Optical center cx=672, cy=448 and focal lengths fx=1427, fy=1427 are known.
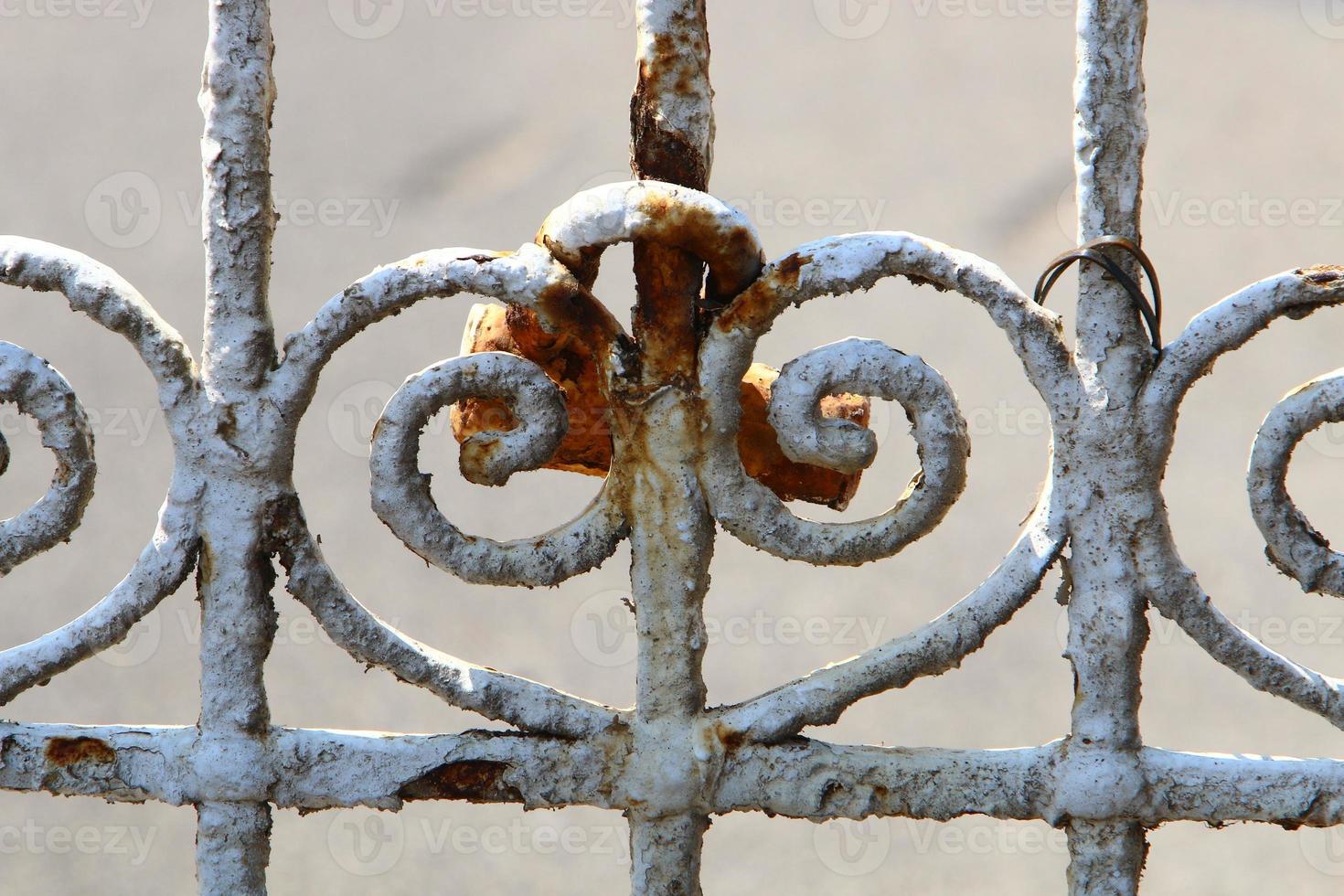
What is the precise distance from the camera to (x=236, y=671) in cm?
78

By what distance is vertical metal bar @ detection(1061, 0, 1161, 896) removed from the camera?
736mm

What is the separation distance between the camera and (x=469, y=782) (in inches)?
31.1

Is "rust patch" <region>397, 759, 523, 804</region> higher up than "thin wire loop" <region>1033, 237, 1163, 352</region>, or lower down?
lower down

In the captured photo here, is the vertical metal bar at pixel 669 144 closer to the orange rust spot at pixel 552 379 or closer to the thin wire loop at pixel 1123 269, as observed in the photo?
the orange rust spot at pixel 552 379

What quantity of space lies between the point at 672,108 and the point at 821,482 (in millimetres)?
234

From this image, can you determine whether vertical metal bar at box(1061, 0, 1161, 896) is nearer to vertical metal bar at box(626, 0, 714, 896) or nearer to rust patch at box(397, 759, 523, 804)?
vertical metal bar at box(626, 0, 714, 896)

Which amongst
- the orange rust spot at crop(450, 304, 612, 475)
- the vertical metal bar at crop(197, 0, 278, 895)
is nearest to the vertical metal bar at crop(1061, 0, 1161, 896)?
the orange rust spot at crop(450, 304, 612, 475)

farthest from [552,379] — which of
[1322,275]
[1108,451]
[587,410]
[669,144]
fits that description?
[1322,275]

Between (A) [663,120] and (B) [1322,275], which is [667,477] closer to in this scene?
(A) [663,120]

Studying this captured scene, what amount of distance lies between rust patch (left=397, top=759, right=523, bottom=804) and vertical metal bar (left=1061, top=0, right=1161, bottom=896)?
311 mm

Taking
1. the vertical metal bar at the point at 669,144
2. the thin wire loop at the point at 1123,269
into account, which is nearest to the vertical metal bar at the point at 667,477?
the vertical metal bar at the point at 669,144

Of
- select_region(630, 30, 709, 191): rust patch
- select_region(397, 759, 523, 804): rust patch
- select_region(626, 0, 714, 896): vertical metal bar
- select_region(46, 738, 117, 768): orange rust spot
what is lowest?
select_region(397, 759, 523, 804): rust patch

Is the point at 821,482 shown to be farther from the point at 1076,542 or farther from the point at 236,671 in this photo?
the point at 236,671

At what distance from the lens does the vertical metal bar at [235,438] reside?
2.46ft
